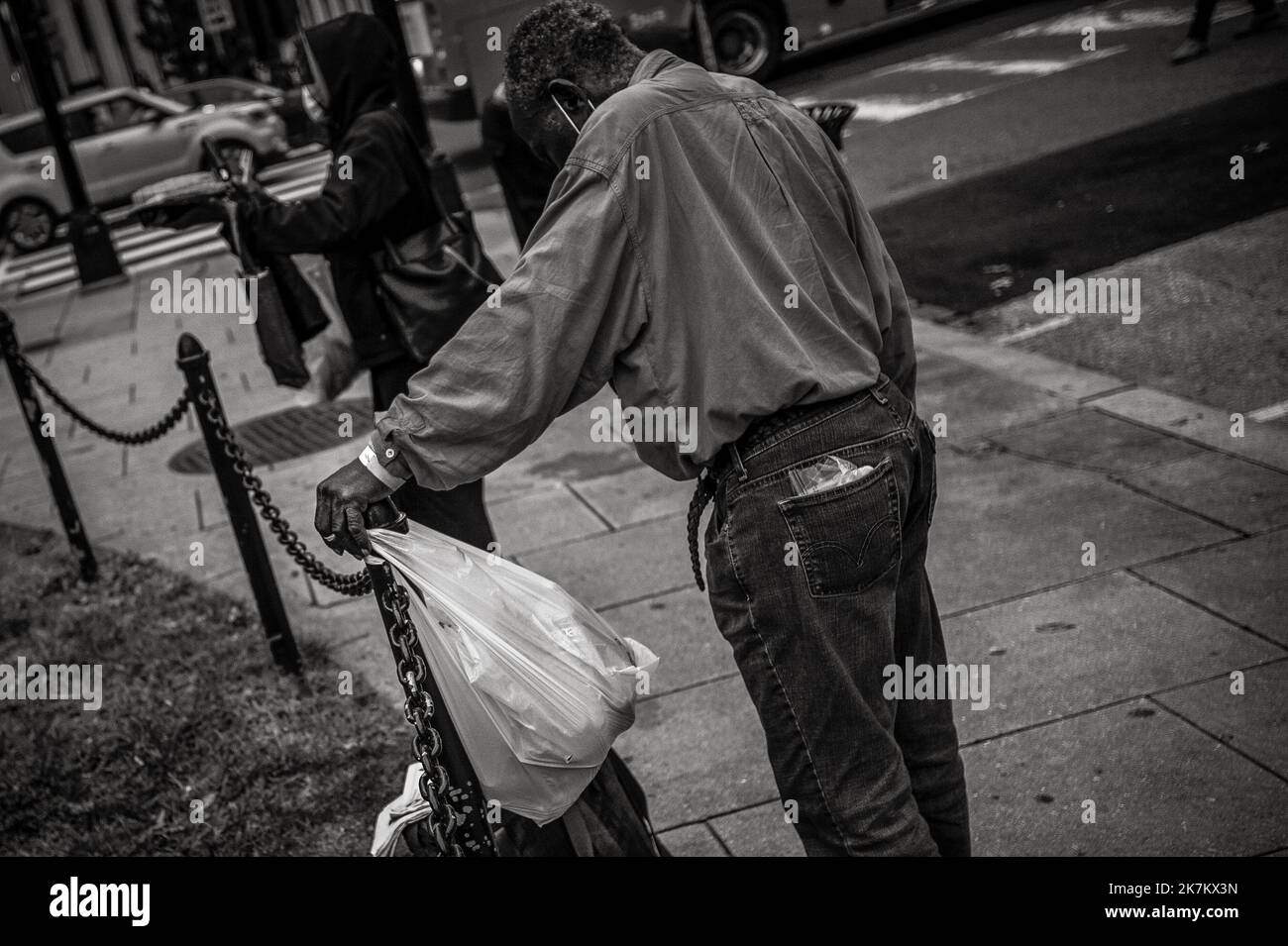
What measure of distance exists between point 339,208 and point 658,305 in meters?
1.75

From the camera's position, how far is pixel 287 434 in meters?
7.49

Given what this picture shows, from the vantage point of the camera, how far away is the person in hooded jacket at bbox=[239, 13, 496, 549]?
376cm

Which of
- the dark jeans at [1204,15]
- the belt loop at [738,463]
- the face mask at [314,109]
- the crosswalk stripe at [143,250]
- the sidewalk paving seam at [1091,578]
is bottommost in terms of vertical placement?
the crosswalk stripe at [143,250]

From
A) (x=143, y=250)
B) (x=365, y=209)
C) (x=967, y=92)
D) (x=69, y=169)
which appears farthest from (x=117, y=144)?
(x=365, y=209)

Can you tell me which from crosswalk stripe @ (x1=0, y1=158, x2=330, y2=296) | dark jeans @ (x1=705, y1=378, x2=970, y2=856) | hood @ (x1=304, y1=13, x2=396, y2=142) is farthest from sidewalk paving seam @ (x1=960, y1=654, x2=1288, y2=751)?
crosswalk stripe @ (x1=0, y1=158, x2=330, y2=296)

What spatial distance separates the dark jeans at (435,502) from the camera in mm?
3854

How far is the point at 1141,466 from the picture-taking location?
509cm

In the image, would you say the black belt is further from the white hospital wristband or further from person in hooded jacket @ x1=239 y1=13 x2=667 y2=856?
person in hooded jacket @ x1=239 y1=13 x2=667 y2=856

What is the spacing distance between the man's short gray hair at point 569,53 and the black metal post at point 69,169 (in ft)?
40.3

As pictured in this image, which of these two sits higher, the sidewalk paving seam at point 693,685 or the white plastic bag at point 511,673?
the white plastic bag at point 511,673

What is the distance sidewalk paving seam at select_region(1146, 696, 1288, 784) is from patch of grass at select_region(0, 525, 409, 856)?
2.16 metres

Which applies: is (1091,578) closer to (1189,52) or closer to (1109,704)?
(1109,704)

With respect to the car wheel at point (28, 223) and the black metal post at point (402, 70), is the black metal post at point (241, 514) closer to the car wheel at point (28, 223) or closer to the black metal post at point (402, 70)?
the black metal post at point (402, 70)
